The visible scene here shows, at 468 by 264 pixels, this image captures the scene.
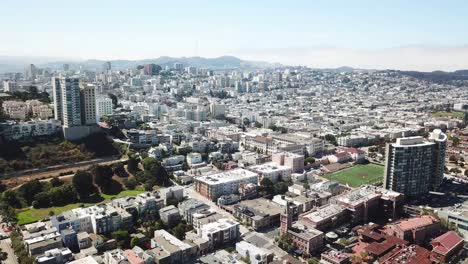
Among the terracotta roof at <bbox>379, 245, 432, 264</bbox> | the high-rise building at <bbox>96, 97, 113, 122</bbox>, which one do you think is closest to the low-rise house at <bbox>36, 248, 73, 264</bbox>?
the terracotta roof at <bbox>379, 245, 432, 264</bbox>

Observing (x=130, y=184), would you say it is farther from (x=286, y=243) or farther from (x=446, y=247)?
(x=446, y=247)

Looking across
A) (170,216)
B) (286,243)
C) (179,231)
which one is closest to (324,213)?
(286,243)

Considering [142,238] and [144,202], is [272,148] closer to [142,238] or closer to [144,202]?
[144,202]

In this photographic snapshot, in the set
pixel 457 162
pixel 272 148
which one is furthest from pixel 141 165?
pixel 457 162

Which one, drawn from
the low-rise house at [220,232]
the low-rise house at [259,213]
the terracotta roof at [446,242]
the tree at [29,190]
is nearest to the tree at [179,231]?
the low-rise house at [220,232]

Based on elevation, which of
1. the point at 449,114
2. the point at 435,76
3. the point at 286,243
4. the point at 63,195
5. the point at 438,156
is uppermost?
the point at 435,76

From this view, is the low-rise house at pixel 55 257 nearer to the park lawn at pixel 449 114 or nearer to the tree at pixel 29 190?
the tree at pixel 29 190

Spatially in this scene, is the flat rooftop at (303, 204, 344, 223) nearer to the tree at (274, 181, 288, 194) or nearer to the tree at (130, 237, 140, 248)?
the tree at (274, 181, 288, 194)
